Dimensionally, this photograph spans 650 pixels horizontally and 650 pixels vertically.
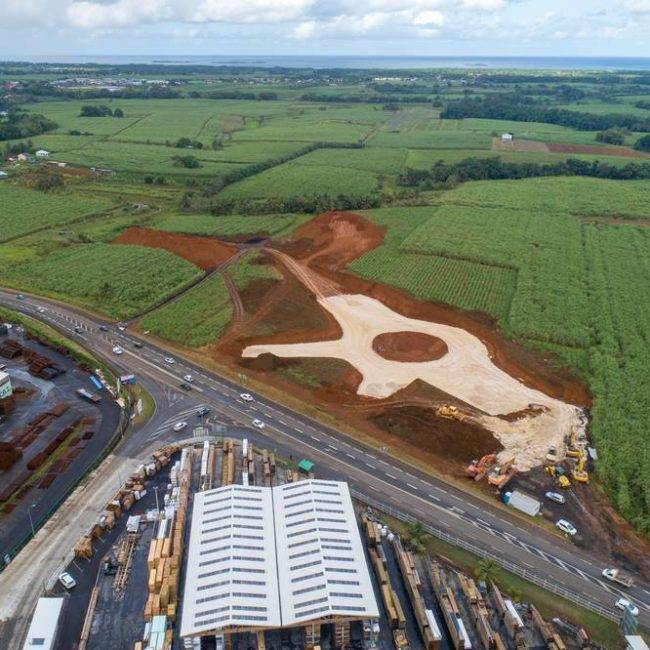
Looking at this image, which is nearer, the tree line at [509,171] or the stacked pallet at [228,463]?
the stacked pallet at [228,463]

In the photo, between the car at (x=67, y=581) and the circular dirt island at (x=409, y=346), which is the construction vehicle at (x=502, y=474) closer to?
the circular dirt island at (x=409, y=346)

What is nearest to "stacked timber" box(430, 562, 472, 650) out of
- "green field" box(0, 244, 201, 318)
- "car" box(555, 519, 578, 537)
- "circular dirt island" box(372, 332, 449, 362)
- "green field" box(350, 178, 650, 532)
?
"car" box(555, 519, 578, 537)

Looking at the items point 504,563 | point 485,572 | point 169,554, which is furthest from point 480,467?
point 169,554

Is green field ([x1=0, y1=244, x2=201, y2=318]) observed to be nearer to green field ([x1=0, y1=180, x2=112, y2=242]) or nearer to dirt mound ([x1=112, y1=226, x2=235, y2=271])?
dirt mound ([x1=112, y1=226, x2=235, y2=271])

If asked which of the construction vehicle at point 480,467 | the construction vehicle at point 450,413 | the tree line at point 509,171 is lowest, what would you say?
the tree line at point 509,171

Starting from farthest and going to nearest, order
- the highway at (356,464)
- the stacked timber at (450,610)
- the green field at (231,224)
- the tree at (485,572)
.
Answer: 1. the green field at (231,224)
2. the highway at (356,464)
3. the tree at (485,572)
4. the stacked timber at (450,610)

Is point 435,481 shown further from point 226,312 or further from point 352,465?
point 226,312

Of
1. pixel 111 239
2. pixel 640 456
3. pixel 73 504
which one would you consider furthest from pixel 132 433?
pixel 111 239

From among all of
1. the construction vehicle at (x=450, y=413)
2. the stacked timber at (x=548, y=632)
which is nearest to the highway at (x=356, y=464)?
the stacked timber at (x=548, y=632)
